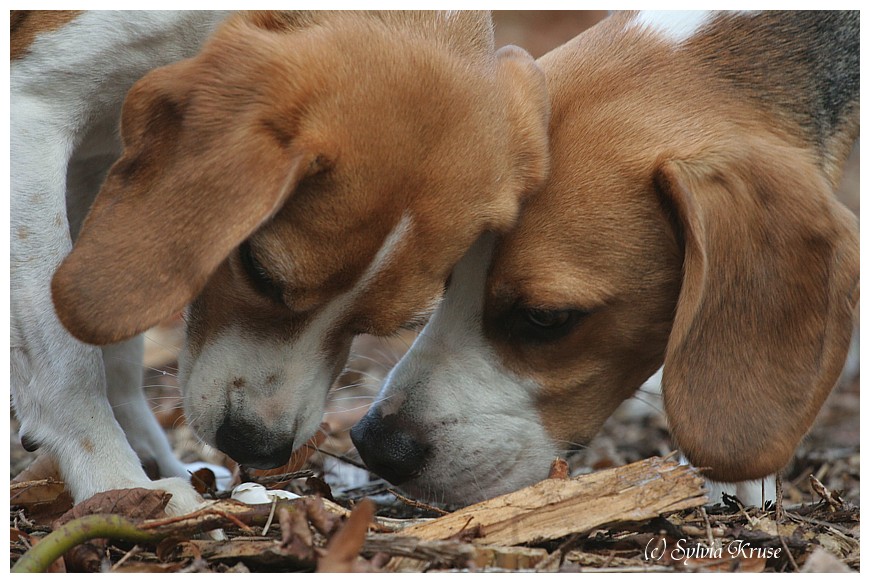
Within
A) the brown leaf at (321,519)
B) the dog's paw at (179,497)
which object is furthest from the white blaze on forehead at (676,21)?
the dog's paw at (179,497)

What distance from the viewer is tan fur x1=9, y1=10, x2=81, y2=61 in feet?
10.4

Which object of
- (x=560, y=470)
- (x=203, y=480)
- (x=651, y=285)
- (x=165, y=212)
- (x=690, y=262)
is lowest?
(x=203, y=480)

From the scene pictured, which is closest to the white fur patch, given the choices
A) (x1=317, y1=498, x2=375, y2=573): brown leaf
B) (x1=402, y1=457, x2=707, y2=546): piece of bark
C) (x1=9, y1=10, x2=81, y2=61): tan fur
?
(x1=402, y1=457, x2=707, y2=546): piece of bark

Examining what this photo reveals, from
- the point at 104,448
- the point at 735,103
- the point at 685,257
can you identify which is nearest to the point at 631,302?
the point at 685,257

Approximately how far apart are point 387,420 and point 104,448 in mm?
896

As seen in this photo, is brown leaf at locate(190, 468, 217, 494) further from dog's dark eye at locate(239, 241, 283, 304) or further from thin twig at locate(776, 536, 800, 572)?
thin twig at locate(776, 536, 800, 572)

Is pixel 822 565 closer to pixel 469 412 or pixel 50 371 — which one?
pixel 469 412

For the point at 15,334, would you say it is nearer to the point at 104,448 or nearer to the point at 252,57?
the point at 104,448

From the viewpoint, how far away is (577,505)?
8.98 ft

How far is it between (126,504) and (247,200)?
33.7 inches

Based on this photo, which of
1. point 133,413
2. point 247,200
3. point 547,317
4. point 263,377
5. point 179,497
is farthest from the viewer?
point 133,413

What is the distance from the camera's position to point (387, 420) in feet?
11.2

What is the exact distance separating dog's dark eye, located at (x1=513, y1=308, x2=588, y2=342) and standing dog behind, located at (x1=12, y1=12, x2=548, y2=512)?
0.38 meters

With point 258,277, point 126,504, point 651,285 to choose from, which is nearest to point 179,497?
point 126,504
